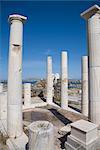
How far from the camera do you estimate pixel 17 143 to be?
8.82m

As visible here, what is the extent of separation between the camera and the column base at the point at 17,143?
8453 millimetres

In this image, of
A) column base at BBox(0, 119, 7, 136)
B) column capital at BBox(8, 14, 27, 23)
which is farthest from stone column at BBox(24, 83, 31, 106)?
column capital at BBox(8, 14, 27, 23)

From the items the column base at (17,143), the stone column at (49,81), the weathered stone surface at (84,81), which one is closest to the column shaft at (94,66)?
the column base at (17,143)

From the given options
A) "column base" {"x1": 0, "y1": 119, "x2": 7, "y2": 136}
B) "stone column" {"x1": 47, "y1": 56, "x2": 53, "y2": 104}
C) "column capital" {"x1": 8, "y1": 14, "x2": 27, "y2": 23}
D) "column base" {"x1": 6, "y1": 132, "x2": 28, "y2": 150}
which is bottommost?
"column base" {"x1": 6, "y1": 132, "x2": 28, "y2": 150}

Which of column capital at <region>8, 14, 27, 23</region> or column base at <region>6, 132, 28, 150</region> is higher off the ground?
column capital at <region>8, 14, 27, 23</region>

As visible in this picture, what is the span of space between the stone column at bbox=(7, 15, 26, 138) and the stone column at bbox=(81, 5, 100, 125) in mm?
4440

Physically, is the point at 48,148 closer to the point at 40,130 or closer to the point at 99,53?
the point at 40,130

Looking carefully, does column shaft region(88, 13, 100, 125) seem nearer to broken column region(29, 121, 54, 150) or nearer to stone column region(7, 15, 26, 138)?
broken column region(29, 121, 54, 150)

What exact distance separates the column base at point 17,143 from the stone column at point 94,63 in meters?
4.24

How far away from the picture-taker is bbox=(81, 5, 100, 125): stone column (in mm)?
8969

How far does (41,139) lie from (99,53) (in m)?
5.76

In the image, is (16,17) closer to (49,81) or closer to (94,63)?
(94,63)

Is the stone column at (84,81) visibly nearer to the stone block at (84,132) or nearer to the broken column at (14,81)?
the broken column at (14,81)

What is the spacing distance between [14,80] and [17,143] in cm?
373
